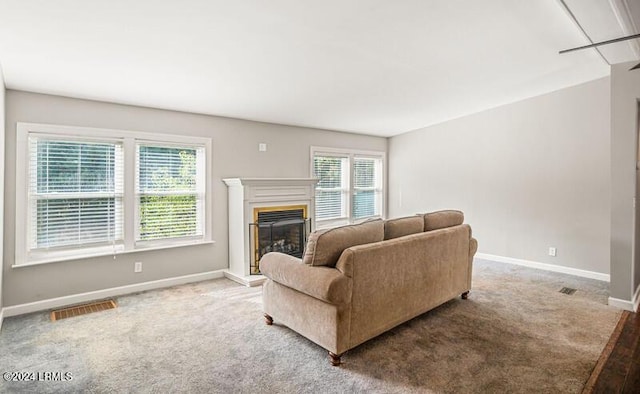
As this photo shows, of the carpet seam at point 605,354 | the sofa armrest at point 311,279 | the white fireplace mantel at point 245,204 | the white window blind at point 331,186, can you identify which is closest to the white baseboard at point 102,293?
the white fireplace mantel at point 245,204

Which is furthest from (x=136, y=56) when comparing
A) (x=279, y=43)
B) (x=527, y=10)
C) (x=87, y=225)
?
(x=527, y=10)

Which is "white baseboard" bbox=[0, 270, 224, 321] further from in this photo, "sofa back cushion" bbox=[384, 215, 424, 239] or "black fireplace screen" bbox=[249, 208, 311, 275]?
"sofa back cushion" bbox=[384, 215, 424, 239]

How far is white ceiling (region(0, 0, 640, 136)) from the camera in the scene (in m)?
2.37

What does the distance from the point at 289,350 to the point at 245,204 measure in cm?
221

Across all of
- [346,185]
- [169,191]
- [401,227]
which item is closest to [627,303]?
[401,227]

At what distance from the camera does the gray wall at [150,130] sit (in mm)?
3230

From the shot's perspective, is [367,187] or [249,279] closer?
[249,279]

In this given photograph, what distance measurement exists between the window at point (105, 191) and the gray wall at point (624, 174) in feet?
15.2

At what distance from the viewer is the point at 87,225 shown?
3.64 meters

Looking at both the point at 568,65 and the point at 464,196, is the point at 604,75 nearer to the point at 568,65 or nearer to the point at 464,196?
the point at 568,65

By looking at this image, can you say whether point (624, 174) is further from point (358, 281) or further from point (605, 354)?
point (358, 281)

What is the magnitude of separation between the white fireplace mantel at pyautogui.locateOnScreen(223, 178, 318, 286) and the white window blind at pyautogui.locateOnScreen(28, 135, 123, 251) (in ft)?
4.32

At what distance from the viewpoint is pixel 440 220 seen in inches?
136

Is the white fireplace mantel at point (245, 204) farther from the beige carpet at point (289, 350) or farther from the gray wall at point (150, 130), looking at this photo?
the beige carpet at point (289, 350)
